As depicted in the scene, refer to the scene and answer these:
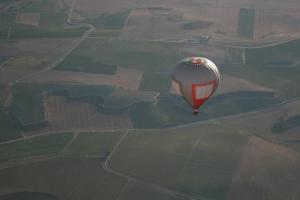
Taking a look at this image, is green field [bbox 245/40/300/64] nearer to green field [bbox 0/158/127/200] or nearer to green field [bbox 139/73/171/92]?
green field [bbox 139/73/171/92]

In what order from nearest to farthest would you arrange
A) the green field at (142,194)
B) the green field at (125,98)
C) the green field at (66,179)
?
the green field at (142,194) → the green field at (66,179) → the green field at (125,98)

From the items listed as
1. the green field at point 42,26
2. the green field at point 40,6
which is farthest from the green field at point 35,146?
the green field at point 40,6

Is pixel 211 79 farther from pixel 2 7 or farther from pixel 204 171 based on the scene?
pixel 2 7

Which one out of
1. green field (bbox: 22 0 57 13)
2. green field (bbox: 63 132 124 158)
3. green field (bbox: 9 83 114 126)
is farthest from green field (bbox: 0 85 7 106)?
green field (bbox: 22 0 57 13)

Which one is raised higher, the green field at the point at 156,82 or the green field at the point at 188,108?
the green field at the point at 156,82

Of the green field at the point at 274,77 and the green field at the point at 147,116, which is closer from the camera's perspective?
the green field at the point at 147,116

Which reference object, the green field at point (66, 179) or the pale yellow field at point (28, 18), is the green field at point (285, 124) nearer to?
the green field at point (66, 179)

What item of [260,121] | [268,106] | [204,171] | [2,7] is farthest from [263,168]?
[2,7]
